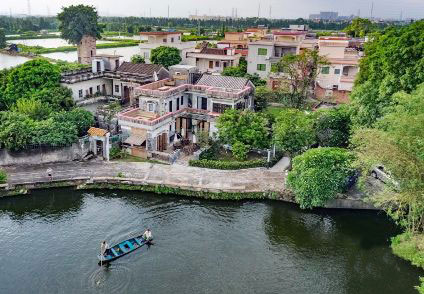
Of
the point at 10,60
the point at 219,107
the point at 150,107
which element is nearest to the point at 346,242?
the point at 219,107

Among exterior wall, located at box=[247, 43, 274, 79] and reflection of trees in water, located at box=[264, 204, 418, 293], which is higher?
exterior wall, located at box=[247, 43, 274, 79]

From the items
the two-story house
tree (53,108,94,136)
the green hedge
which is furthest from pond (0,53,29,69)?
the green hedge

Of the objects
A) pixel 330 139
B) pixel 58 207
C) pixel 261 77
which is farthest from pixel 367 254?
pixel 261 77

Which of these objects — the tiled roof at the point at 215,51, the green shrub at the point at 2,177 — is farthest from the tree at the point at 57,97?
the tiled roof at the point at 215,51

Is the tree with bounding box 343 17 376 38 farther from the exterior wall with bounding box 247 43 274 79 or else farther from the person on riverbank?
the person on riverbank

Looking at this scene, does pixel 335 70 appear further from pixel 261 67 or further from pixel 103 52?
pixel 103 52
